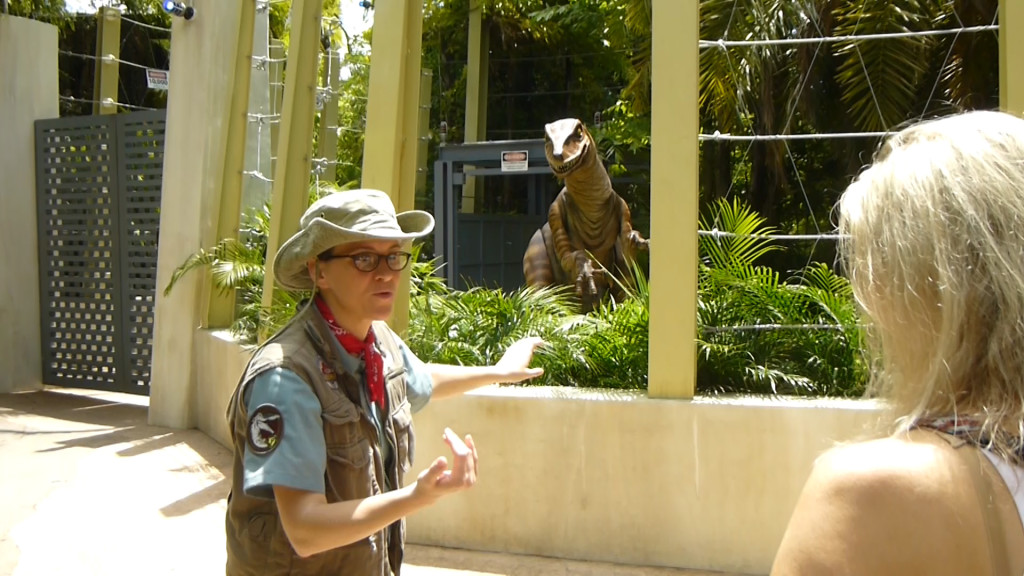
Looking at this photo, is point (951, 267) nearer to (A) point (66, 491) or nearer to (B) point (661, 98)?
(B) point (661, 98)

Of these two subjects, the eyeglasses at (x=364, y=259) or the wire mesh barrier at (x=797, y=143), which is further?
the wire mesh barrier at (x=797, y=143)

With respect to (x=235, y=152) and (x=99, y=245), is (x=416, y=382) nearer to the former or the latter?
(x=235, y=152)

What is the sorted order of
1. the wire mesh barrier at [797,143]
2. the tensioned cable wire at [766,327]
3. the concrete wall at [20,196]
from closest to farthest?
the tensioned cable wire at [766,327] < the wire mesh barrier at [797,143] < the concrete wall at [20,196]

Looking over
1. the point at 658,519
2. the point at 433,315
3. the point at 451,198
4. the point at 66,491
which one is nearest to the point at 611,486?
the point at 658,519

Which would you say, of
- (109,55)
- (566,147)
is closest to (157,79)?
(109,55)

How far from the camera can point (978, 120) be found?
127 cm

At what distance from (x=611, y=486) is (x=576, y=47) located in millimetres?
16873

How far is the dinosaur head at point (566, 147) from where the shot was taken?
303 inches

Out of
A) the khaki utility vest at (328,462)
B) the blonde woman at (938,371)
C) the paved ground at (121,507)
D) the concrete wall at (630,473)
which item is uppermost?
the blonde woman at (938,371)

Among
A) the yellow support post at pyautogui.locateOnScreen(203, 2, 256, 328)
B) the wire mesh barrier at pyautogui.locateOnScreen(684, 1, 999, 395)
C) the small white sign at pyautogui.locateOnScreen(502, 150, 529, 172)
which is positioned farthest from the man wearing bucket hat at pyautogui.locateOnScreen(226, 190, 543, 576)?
the small white sign at pyautogui.locateOnScreen(502, 150, 529, 172)

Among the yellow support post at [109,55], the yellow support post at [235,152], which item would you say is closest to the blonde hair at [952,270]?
the yellow support post at [235,152]

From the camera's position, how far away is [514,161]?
12.9m

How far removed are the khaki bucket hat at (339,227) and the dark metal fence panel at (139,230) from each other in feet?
26.1

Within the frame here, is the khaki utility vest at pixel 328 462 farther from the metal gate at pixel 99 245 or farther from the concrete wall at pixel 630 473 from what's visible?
the metal gate at pixel 99 245
